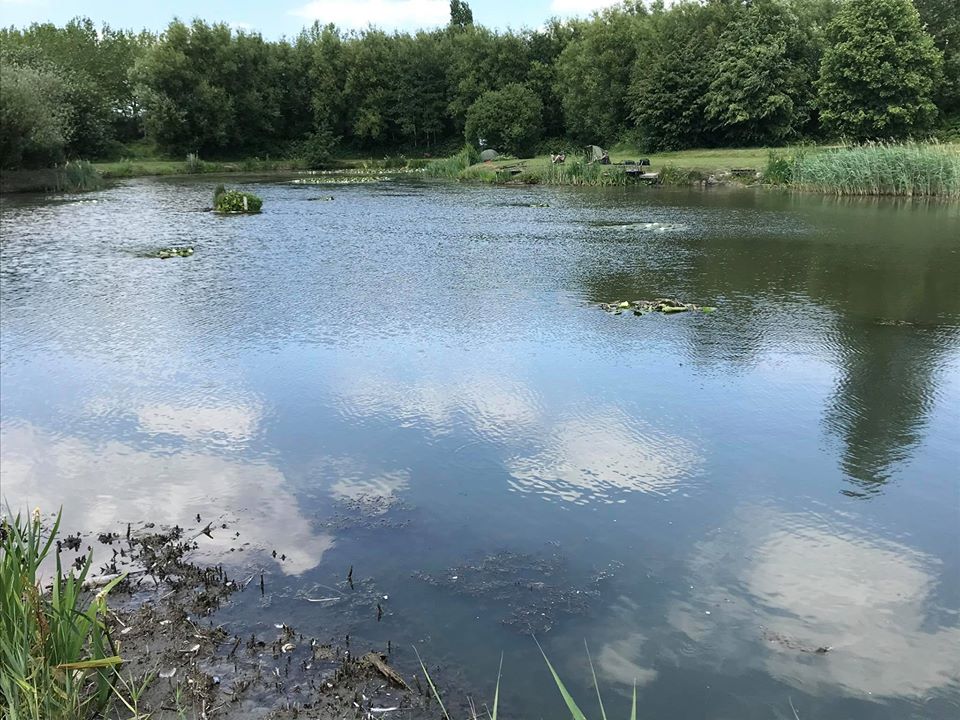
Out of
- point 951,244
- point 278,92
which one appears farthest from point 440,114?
point 951,244

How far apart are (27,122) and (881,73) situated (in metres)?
39.5

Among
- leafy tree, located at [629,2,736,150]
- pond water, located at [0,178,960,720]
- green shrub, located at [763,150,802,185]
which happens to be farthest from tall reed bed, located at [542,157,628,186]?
pond water, located at [0,178,960,720]

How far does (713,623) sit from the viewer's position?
4227 millimetres

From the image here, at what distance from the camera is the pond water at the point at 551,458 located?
4.08 m

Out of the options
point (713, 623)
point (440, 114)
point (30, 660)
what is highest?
point (440, 114)

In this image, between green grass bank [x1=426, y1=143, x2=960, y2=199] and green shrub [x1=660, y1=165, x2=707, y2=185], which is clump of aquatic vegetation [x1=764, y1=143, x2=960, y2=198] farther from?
green shrub [x1=660, y1=165, x2=707, y2=185]

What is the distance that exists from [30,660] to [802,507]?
471cm

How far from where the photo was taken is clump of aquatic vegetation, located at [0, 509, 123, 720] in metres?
3.01

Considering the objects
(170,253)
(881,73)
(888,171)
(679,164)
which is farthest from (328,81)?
(170,253)

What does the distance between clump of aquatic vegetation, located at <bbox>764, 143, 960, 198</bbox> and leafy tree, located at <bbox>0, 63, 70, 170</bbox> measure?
102 feet

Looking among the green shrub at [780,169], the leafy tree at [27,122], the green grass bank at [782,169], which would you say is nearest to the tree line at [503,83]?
the leafy tree at [27,122]

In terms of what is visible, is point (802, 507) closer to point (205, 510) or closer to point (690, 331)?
point (205, 510)

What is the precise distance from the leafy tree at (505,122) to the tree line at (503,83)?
0.14 meters

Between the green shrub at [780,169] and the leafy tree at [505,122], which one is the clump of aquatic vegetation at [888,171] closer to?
the green shrub at [780,169]
